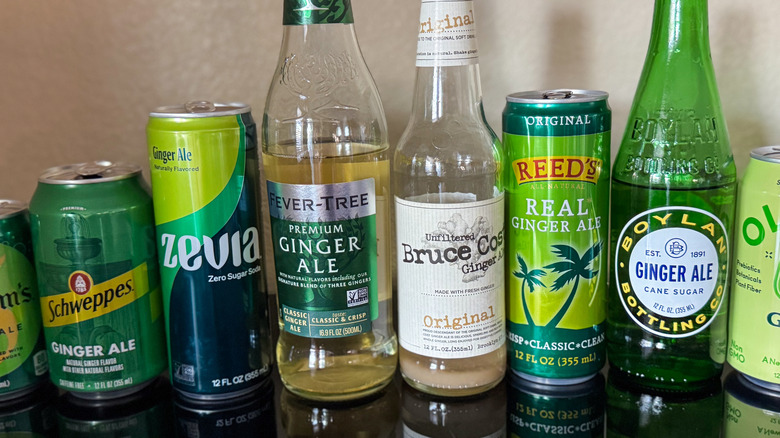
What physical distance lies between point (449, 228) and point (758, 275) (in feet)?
1.03

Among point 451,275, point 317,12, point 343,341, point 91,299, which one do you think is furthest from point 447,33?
point 91,299

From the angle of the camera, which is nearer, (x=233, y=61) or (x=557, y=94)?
(x=557, y=94)

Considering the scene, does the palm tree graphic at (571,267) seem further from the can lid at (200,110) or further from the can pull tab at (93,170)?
the can pull tab at (93,170)

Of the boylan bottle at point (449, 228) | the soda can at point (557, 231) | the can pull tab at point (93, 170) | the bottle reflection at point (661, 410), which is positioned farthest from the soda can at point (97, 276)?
the bottle reflection at point (661, 410)

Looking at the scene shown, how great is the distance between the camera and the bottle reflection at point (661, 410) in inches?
29.1

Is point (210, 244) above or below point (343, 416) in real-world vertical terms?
above

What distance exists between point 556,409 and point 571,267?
0.15 metres

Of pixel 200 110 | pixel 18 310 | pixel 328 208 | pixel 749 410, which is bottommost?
pixel 749 410

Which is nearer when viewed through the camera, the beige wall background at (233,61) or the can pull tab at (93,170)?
the can pull tab at (93,170)

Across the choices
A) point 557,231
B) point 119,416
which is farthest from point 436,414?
point 119,416

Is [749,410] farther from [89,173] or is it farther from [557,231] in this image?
[89,173]

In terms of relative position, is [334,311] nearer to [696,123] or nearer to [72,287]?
[72,287]

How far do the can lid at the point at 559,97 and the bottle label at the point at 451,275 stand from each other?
0.10 metres

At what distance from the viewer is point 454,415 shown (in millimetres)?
778
